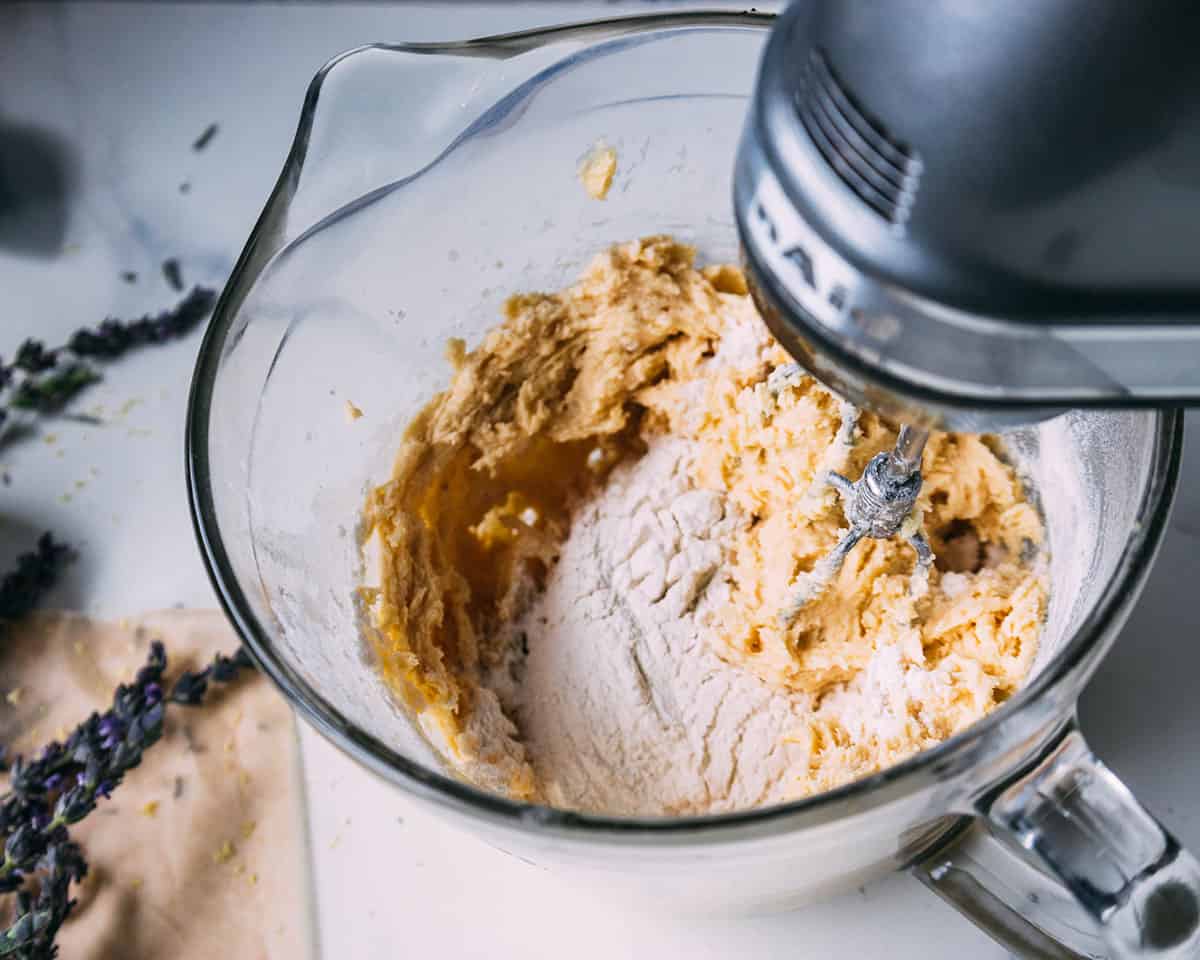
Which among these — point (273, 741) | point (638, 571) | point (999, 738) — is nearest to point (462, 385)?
point (638, 571)

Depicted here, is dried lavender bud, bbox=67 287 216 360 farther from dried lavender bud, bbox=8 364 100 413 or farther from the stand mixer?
the stand mixer

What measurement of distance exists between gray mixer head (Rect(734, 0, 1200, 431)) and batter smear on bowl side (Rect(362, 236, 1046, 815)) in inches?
13.6

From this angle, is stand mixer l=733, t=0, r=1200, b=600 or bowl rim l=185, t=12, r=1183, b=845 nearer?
stand mixer l=733, t=0, r=1200, b=600

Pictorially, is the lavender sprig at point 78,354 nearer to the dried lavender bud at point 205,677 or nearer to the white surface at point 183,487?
the white surface at point 183,487

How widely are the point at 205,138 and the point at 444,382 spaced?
57 centimetres

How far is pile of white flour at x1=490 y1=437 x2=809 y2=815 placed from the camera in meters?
0.85

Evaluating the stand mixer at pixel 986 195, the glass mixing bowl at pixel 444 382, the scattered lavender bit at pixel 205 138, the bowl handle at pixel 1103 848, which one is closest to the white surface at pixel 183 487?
the scattered lavender bit at pixel 205 138

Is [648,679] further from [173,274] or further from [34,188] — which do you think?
[34,188]

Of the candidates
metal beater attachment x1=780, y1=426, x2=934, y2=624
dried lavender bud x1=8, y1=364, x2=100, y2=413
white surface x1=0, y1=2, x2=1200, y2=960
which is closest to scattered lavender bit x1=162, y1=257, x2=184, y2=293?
white surface x1=0, y1=2, x2=1200, y2=960

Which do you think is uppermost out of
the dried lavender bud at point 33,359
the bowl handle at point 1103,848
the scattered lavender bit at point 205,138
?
the bowl handle at point 1103,848

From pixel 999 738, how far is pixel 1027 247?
0.26 m

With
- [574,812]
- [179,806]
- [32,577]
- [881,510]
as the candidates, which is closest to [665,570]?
[881,510]

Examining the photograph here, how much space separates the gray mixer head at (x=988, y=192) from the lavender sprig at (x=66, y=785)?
2.36 feet

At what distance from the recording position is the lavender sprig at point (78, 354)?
1.19 m
